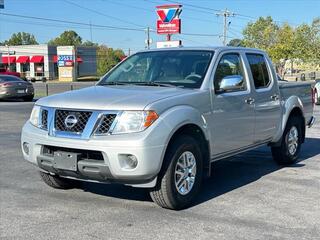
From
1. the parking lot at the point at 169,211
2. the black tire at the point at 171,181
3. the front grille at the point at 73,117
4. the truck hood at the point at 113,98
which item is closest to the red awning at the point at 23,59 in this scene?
the parking lot at the point at 169,211

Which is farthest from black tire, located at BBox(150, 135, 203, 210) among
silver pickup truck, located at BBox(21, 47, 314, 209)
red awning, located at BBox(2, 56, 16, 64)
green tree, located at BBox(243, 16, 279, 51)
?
red awning, located at BBox(2, 56, 16, 64)

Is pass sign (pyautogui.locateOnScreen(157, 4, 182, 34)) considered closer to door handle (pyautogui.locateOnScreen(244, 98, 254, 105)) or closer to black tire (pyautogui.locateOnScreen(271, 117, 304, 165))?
black tire (pyautogui.locateOnScreen(271, 117, 304, 165))

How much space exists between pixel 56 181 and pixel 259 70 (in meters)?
3.40

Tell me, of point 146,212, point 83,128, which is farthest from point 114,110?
point 146,212

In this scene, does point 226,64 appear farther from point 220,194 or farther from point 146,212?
point 146,212

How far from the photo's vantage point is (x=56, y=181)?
6531 mm

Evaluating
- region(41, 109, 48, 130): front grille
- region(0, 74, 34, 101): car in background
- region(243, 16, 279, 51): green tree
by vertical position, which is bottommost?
region(0, 74, 34, 101): car in background

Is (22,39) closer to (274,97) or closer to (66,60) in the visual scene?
(66,60)

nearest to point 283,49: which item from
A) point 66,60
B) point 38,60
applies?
point 66,60

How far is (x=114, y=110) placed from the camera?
5.24m

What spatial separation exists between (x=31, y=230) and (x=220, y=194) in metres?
2.52

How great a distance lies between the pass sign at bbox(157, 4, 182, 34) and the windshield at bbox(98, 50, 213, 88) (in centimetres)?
1426

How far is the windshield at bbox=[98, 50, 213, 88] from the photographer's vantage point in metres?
6.36

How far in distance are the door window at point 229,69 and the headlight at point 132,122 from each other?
1.46 meters
